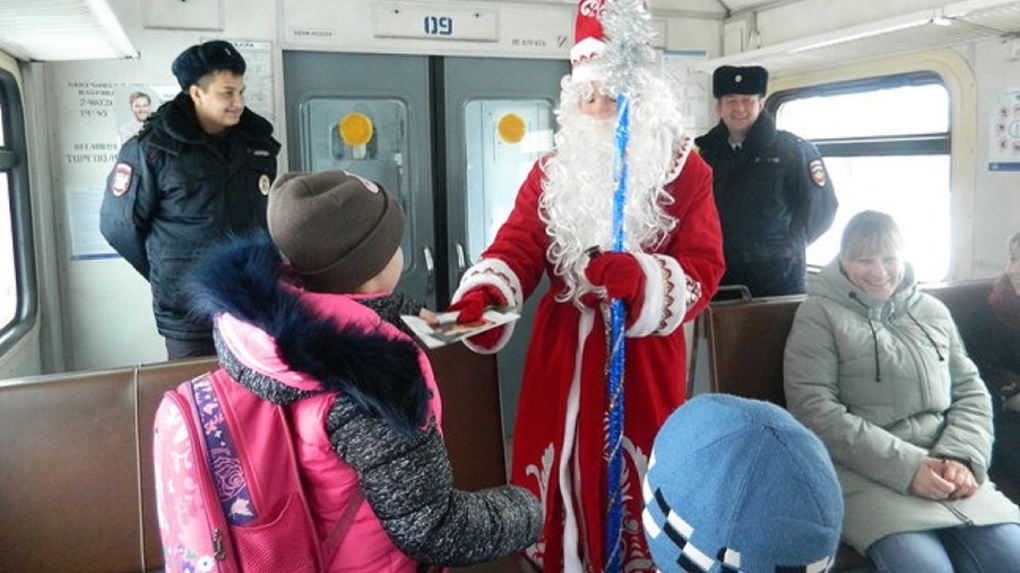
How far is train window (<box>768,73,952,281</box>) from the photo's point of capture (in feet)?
12.5

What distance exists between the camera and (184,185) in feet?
9.37

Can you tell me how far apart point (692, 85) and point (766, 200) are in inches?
65.2

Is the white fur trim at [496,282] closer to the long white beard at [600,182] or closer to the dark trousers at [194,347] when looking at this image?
the long white beard at [600,182]

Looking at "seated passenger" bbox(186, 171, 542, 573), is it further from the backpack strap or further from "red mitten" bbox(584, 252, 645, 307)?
"red mitten" bbox(584, 252, 645, 307)

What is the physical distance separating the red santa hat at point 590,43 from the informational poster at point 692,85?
9.10 feet

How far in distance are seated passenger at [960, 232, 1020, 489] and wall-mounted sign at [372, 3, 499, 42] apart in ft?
8.90

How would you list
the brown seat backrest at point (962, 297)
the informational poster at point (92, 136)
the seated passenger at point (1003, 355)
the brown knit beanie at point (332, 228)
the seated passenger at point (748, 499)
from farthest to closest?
the informational poster at point (92, 136) → the brown seat backrest at point (962, 297) → the seated passenger at point (1003, 355) → the brown knit beanie at point (332, 228) → the seated passenger at point (748, 499)

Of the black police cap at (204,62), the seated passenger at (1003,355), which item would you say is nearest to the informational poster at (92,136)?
the black police cap at (204,62)

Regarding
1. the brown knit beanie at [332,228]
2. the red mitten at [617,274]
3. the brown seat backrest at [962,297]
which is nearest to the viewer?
the brown knit beanie at [332,228]

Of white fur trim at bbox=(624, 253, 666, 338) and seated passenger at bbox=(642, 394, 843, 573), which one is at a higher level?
white fur trim at bbox=(624, 253, 666, 338)

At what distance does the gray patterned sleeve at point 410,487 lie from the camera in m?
1.12

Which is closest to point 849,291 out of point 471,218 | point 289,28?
point 471,218

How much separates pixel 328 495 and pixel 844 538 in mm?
1710

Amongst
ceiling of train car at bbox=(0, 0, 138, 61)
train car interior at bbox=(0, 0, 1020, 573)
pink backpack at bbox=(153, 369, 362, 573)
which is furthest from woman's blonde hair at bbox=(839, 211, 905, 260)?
ceiling of train car at bbox=(0, 0, 138, 61)
